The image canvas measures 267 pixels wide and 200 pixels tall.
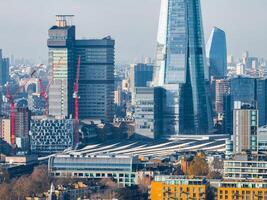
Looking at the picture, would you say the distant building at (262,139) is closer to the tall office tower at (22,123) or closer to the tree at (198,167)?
the tree at (198,167)

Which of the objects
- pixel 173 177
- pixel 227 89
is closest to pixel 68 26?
pixel 227 89

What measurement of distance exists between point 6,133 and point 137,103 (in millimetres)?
7229

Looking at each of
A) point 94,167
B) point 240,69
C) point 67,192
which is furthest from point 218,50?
point 67,192

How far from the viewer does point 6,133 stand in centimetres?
9519

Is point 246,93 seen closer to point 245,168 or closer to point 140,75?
point 140,75

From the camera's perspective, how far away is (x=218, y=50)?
14162 cm

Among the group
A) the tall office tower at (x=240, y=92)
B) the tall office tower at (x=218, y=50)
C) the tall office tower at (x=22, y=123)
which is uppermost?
the tall office tower at (x=218, y=50)

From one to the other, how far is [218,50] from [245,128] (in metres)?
70.7

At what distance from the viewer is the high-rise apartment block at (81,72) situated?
323 ft

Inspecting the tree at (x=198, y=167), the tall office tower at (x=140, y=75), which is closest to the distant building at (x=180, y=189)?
the tree at (x=198, y=167)

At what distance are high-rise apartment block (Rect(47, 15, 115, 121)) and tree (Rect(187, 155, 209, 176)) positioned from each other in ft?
85.7

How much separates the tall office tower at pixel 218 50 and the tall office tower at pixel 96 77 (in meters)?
36.7

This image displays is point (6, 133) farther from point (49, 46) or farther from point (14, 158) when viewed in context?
point (14, 158)

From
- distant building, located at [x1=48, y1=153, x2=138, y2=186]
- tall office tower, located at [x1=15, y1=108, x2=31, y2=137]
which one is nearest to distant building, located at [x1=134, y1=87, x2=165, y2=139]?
tall office tower, located at [x1=15, y1=108, x2=31, y2=137]
